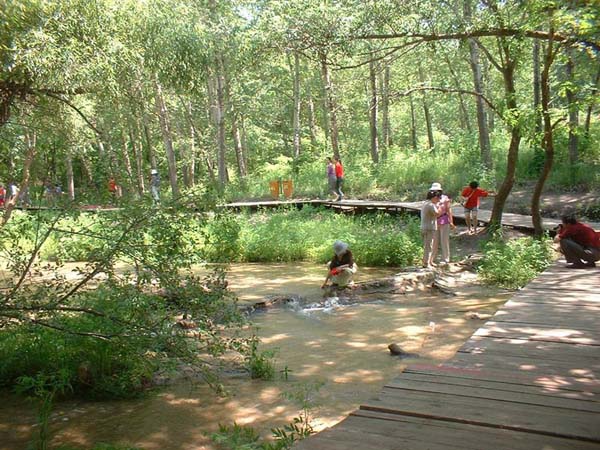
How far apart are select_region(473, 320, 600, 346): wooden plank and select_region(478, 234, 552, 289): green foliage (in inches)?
197

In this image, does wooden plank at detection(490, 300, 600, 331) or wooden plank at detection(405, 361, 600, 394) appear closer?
wooden plank at detection(405, 361, 600, 394)

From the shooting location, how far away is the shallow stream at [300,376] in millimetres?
5598

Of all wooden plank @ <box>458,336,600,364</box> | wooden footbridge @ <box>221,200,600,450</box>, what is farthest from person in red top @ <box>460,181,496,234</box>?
wooden plank @ <box>458,336,600,364</box>

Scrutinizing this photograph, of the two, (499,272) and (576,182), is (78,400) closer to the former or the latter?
(499,272)

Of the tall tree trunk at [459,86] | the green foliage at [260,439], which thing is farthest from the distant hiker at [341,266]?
the tall tree trunk at [459,86]

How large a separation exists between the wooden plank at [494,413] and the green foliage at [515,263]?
24.5ft

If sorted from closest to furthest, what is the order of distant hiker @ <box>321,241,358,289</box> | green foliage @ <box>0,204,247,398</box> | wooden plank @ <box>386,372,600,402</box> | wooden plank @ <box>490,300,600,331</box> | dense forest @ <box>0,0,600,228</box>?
wooden plank @ <box>386,372,600,402</box> → green foliage @ <box>0,204,247,398</box> → wooden plank @ <box>490,300,600,331</box> → dense forest @ <box>0,0,600,228</box> → distant hiker @ <box>321,241,358,289</box>

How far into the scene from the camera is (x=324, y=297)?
35.4 ft

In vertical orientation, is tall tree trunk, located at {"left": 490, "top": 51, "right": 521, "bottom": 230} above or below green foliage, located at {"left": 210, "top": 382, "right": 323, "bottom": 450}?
above

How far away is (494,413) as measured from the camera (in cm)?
355

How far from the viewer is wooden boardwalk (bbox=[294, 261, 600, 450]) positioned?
3.18 meters

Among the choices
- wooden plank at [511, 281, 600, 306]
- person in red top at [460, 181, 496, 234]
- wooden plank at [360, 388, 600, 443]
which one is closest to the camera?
wooden plank at [360, 388, 600, 443]

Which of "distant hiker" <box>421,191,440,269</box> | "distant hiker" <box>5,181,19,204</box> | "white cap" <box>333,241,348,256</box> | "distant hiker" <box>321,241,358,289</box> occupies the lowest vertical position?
"distant hiker" <box>321,241,358,289</box>

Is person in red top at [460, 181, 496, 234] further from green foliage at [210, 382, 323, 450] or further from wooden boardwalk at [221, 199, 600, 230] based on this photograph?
green foliage at [210, 382, 323, 450]
